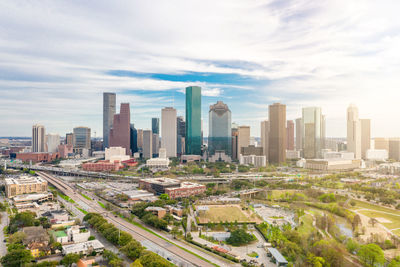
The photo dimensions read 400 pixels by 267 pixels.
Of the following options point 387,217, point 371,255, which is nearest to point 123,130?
point 387,217

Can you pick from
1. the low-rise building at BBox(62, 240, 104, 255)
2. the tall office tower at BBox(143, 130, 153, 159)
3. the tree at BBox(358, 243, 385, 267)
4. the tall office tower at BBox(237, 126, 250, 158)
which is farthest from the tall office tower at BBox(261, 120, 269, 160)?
the low-rise building at BBox(62, 240, 104, 255)

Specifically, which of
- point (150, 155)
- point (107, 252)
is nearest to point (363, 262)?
point (107, 252)

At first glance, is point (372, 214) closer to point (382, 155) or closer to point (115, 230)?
point (115, 230)

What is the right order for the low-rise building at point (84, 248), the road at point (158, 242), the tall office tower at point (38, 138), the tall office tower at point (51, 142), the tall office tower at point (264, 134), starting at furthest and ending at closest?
the tall office tower at point (51, 142), the tall office tower at point (38, 138), the tall office tower at point (264, 134), the low-rise building at point (84, 248), the road at point (158, 242)

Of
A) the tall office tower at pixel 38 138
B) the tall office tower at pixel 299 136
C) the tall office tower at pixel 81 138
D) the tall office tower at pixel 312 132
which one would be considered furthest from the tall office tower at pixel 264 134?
the tall office tower at pixel 38 138

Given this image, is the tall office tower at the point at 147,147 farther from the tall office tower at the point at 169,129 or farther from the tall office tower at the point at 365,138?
the tall office tower at the point at 365,138

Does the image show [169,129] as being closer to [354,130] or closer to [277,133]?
[277,133]

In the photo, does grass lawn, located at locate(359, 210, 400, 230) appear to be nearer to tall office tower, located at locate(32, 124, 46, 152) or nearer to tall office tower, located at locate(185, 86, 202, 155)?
tall office tower, located at locate(185, 86, 202, 155)
